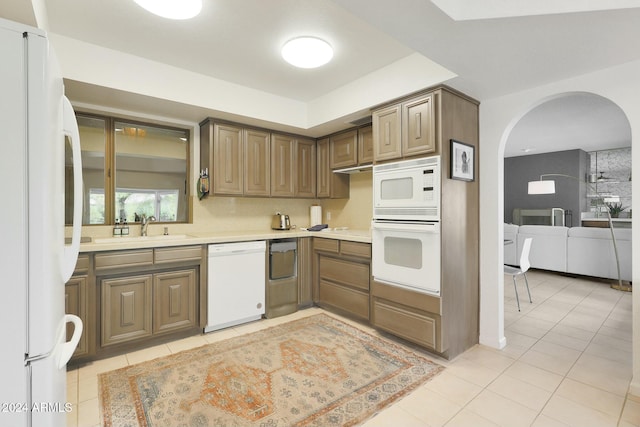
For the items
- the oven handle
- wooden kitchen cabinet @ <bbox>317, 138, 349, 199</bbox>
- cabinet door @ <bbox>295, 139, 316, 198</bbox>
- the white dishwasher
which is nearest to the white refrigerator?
the white dishwasher

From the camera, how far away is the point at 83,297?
233 cm

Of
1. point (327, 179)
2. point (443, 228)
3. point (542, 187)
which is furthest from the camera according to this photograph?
point (542, 187)

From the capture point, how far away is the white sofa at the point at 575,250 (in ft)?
15.1

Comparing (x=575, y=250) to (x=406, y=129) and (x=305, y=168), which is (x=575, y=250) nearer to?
(x=406, y=129)

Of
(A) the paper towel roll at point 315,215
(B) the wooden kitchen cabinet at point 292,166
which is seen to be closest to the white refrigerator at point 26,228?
(B) the wooden kitchen cabinet at point 292,166

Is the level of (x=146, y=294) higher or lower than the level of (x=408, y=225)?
lower

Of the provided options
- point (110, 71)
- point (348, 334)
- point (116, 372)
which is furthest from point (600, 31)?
point (116, 372)

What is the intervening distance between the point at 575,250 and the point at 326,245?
4505mm

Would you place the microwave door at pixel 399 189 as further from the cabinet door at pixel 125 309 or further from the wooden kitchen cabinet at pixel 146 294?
the cabinet door at pixel 125 309

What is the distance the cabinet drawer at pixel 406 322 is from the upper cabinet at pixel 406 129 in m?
1.39

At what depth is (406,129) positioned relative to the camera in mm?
2643

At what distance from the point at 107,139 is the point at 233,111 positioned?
1.30 metres

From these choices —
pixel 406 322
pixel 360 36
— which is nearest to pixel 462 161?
pixel 360 36

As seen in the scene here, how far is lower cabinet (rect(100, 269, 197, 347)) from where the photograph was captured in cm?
246
